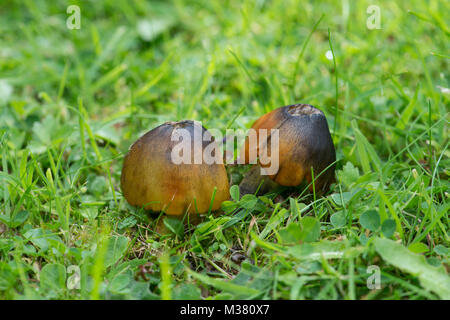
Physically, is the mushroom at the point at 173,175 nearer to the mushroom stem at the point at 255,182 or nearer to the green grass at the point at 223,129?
the green grass at the point at 223,129

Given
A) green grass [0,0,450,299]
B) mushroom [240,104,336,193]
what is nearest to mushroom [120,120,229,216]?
green grass [0,0,450,299]

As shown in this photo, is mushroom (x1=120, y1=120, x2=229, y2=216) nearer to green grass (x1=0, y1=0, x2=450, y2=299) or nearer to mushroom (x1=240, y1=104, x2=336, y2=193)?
green grass (x1=0, y1=0, x2=450, y2=299)

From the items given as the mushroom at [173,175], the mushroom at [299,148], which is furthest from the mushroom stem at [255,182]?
the mushroom at [173,175]

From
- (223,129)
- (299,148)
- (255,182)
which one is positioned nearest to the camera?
(299,148)

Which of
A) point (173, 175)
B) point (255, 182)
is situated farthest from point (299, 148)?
point (173, 175)

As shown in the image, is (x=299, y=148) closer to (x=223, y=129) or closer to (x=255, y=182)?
(x=255, y=182)
